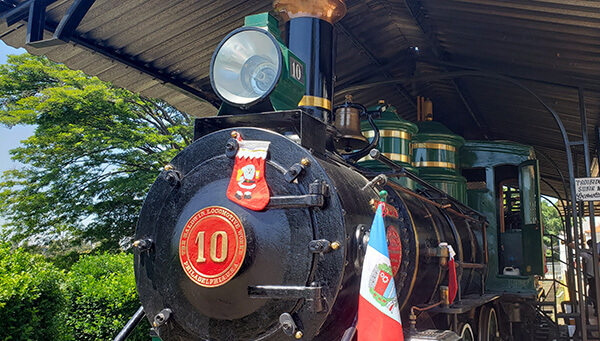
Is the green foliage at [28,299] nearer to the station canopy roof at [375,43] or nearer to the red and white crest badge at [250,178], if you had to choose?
the station canopy roof at [375,43]

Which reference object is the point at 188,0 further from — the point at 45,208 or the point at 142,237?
the point at 45,208

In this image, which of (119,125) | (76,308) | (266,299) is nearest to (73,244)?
(119,125)

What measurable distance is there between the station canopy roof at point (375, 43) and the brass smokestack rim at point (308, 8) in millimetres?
1842

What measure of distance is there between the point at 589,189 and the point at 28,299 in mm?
5512

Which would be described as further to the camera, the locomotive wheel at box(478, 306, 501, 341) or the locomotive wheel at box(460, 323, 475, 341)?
the locomotive wheel at box(478, 306, 501, 341)

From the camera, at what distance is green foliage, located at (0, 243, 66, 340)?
403 cm

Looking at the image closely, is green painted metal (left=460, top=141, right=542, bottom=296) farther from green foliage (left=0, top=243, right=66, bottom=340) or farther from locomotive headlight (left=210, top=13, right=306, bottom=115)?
green foliage (left=0, top=243, right=66, bottom=340)

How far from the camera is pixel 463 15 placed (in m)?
5.02

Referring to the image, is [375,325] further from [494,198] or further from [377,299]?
[494,198]

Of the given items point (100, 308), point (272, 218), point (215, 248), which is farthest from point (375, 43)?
point (215, 248)

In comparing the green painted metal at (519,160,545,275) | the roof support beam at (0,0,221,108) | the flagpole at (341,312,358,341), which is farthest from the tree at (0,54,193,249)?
the flagpole at (341,312,358,341)

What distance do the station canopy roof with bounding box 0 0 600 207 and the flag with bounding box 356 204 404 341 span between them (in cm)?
308

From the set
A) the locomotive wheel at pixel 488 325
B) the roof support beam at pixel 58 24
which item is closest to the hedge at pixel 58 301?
the roof support beam at pixel 58 24

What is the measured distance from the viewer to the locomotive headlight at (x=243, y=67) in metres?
2.70
